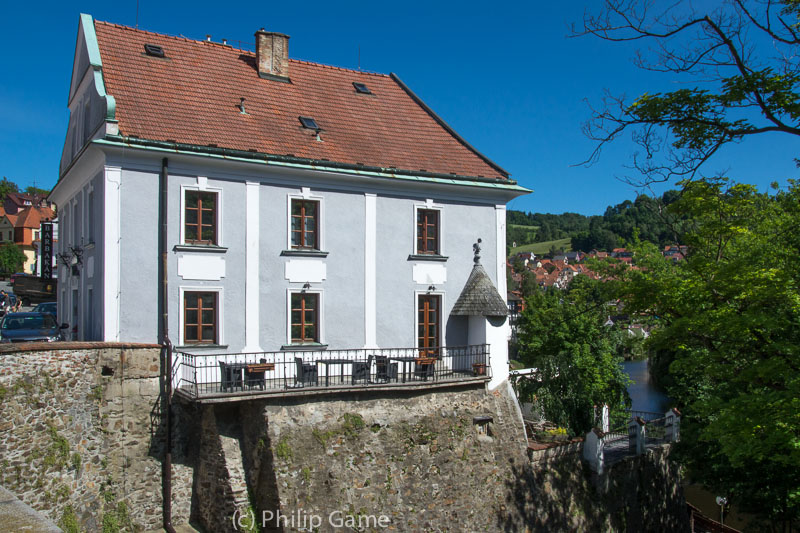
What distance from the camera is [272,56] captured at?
20.4 m

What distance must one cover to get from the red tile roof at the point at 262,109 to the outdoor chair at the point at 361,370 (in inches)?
215

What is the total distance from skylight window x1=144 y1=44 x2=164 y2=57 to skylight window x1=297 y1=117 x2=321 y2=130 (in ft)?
13.9

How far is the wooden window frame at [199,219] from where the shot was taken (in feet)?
52.5

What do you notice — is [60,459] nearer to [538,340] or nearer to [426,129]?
[426,129]

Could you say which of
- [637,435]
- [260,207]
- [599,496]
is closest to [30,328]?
[260,207]

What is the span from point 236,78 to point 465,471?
12.5 m

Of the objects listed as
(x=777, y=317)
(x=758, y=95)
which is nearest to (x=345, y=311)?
(x=777, y=317)

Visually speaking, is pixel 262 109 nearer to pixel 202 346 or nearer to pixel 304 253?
pixel 304 253

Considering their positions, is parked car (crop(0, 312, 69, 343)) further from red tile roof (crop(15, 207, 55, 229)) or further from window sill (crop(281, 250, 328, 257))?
red tile roof (crop(15, 207, 55, 229))

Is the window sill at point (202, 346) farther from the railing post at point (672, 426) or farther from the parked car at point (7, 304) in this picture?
the parked car at point (7, 304)

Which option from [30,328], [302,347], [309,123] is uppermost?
[309,123]

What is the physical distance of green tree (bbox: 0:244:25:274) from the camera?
69.1 m

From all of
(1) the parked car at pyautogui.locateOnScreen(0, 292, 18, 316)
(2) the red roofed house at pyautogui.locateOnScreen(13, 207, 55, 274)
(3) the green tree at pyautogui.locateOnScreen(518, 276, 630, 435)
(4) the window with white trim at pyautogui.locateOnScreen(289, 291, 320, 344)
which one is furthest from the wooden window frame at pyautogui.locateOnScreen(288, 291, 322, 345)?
(2) the red roofed house at pyautogui.locateOnScreen(13, 207, 55, 274)

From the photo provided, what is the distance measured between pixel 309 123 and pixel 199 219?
15.2 ft
